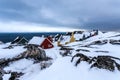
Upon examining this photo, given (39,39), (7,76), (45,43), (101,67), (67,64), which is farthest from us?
(39,39)

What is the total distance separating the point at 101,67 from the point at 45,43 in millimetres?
25342

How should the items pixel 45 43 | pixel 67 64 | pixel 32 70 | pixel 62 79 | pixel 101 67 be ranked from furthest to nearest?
pixel 45 43, pixel 32 70, pixel 67 64, pixel 101 67, pixel 62 79

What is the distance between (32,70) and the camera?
2466 cm

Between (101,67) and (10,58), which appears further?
(10,58)

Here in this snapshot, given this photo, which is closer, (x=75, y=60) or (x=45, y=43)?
(x=75, y=60)

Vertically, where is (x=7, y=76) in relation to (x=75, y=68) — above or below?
below

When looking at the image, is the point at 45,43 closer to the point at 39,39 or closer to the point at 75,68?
Result: the point at 39,39

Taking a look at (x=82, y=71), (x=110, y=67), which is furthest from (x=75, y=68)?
(x=110, y=67)

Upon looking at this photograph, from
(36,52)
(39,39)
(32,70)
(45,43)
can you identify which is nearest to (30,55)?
(36,52)

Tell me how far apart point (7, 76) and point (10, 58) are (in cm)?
667

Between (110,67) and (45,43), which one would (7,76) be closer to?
(110,67)

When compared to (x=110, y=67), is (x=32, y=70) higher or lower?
lower

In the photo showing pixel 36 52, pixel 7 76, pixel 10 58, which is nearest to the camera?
pixel 7 76

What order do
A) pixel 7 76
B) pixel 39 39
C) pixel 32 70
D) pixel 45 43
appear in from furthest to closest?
pixel 39 39 < pixel 45 43 < pixel 32 70 < pixel 7 76
